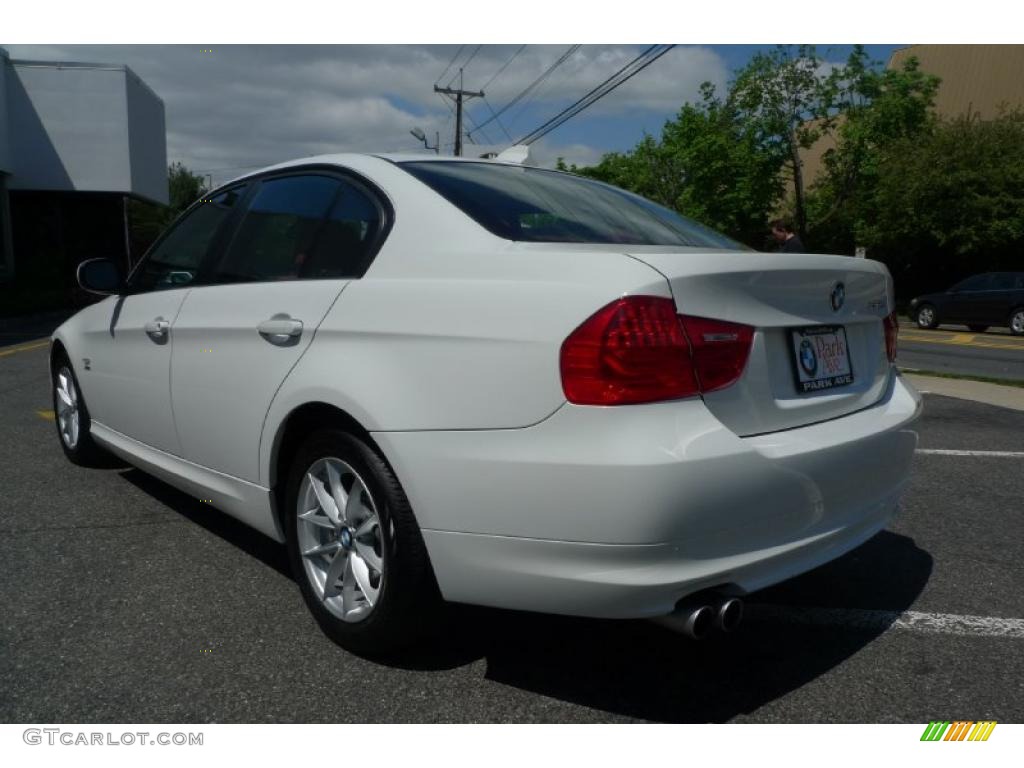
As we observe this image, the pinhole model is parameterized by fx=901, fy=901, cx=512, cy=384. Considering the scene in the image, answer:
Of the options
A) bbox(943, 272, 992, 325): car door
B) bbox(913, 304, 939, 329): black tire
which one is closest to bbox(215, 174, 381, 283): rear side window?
bbox(943, 272, 992, 325): car door

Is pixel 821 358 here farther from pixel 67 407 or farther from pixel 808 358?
pixel 67 407

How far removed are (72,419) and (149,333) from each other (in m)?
1.61

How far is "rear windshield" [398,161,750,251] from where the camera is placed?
273cm

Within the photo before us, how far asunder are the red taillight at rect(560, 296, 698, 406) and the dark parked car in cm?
2222

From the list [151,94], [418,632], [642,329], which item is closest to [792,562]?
[642,329]

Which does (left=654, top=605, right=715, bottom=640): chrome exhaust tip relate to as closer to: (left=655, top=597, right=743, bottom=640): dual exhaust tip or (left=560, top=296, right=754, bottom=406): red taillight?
(left=655, top=597, right=743, bottom=640): dual exhaust tip

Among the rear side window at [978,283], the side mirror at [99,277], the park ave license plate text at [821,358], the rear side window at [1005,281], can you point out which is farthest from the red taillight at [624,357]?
the rear side window at [978,283]

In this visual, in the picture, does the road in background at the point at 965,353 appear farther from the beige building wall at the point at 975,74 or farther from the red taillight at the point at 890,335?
the beige building wall at the point at 975,74

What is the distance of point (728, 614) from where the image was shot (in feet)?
7.54

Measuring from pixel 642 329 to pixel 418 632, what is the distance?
112 cm

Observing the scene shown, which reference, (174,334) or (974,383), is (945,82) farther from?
A: (174,334)

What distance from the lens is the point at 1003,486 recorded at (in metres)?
5.00

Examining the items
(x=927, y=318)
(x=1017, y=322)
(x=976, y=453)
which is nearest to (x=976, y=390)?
(x=976, y=453)

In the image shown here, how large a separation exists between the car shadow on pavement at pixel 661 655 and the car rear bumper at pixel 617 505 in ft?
1.29
